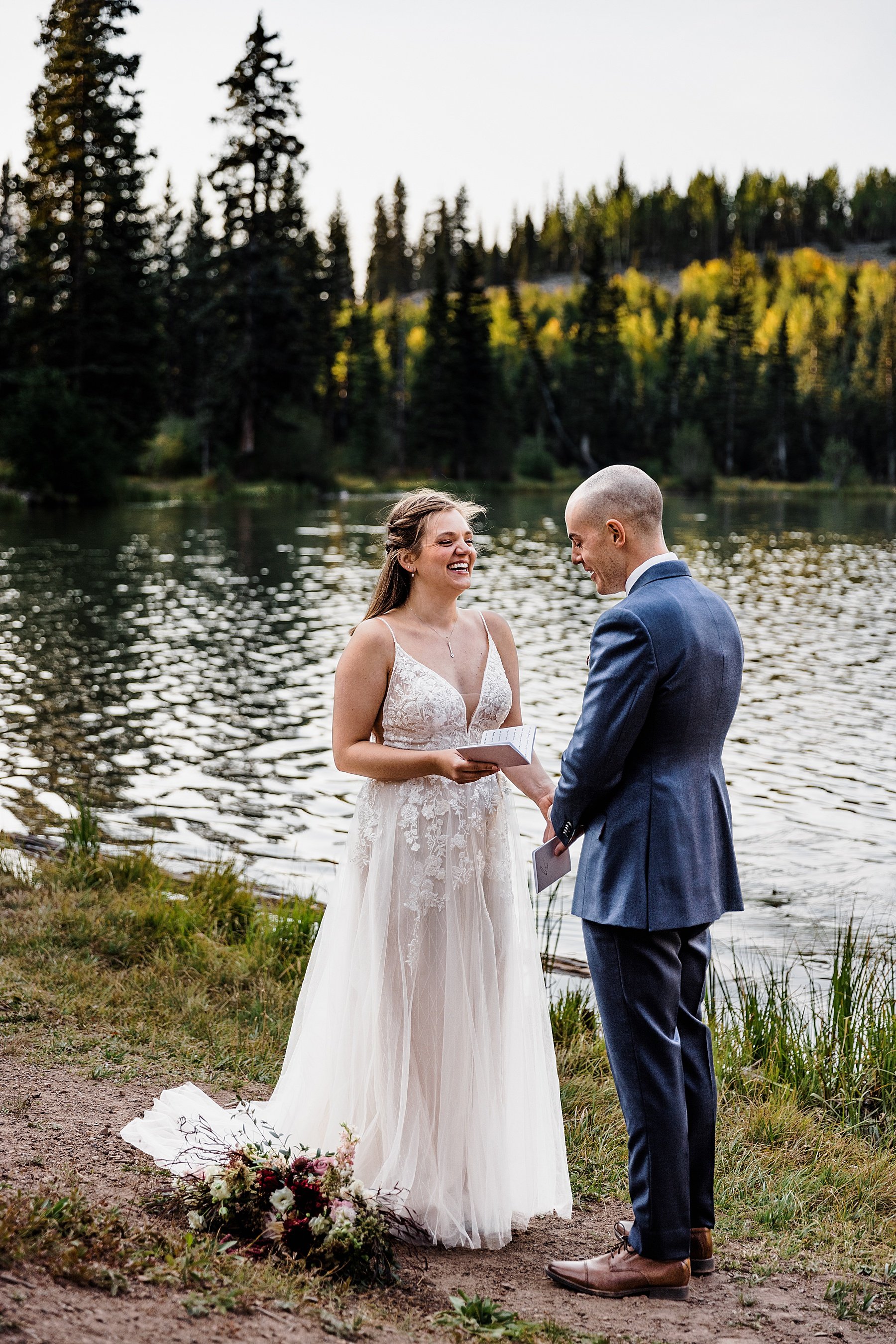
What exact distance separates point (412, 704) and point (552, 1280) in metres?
1.77

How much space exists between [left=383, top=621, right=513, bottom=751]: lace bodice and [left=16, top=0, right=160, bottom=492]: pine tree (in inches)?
1813

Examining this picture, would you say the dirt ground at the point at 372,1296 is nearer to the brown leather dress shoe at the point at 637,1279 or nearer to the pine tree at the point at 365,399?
the brown leather dress shoe at the point at 637,1279

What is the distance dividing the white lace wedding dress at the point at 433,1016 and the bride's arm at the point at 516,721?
92 mm

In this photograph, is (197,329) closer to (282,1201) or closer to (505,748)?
(505,748)

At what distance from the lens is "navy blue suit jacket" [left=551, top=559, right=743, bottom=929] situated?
317cm

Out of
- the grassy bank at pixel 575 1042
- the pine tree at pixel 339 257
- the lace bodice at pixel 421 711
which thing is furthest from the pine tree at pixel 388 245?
the lace bodice at pixel 421 711

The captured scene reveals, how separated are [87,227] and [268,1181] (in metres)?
53.9

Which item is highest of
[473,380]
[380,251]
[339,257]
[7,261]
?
[380,251]

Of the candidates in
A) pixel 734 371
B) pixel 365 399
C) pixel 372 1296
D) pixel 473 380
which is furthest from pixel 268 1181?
pixel 734 371

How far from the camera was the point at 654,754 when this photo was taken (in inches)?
128

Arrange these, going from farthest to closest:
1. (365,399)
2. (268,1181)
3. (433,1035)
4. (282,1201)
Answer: (365,399), (433,1035), (268,1181), (282,1201)

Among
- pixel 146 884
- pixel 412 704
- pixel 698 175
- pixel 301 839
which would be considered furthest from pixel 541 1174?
pixel 698 175

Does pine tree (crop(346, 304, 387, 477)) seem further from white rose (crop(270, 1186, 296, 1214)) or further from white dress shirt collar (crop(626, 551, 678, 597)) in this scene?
white rose (crop(270, 1186, 296, 1214))

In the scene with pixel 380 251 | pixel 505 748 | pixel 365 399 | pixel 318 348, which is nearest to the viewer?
pixel 505 748
